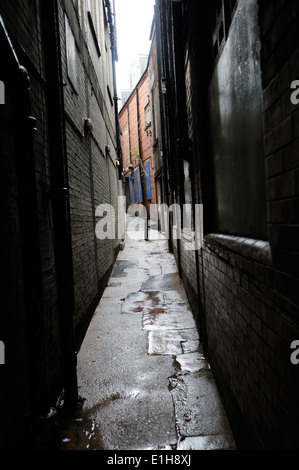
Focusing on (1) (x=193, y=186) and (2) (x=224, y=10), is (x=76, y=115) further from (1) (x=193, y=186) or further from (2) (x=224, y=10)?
(2) (x=224, y=10)

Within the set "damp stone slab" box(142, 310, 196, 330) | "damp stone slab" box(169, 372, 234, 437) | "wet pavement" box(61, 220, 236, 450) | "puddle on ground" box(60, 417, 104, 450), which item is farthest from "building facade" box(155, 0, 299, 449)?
"puddle on ground" box(60, 417, 104, 450)

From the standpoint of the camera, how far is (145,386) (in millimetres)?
2801

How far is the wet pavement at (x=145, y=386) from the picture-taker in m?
2.14

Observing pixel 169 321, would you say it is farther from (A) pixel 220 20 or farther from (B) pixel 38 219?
(A) pixel 220 20

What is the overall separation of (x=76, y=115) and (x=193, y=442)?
3.97 metres

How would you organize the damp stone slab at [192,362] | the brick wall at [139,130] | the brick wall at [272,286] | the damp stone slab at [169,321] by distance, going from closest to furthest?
the brick wall at [272,286], the damp stone slab at [192,362], the damp stone slab at [169,321], the brick wall at [139,130]

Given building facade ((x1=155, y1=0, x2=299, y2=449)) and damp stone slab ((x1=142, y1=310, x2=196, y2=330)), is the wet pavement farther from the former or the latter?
building facade ((x1=155, y1=0, x2=299, y2=449))

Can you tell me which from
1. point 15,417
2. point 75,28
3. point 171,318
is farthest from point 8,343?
point 75,28

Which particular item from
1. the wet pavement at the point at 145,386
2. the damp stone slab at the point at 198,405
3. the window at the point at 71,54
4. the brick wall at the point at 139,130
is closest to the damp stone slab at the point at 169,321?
the wet pavement at the point at 145,386

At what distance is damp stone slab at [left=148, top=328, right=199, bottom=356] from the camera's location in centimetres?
349

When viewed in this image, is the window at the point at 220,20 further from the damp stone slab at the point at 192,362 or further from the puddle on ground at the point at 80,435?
the puddle on ground at the point at 80,435

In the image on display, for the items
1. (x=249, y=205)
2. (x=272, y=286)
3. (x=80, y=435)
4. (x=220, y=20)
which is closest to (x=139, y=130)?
(x=220, y=20)

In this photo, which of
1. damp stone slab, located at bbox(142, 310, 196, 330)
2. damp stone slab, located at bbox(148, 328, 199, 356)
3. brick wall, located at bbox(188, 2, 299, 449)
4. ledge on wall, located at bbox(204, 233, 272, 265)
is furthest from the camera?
damp stone slab, located at bbox(142, 310, 196, 330)

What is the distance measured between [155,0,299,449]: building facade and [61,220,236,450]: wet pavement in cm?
22
